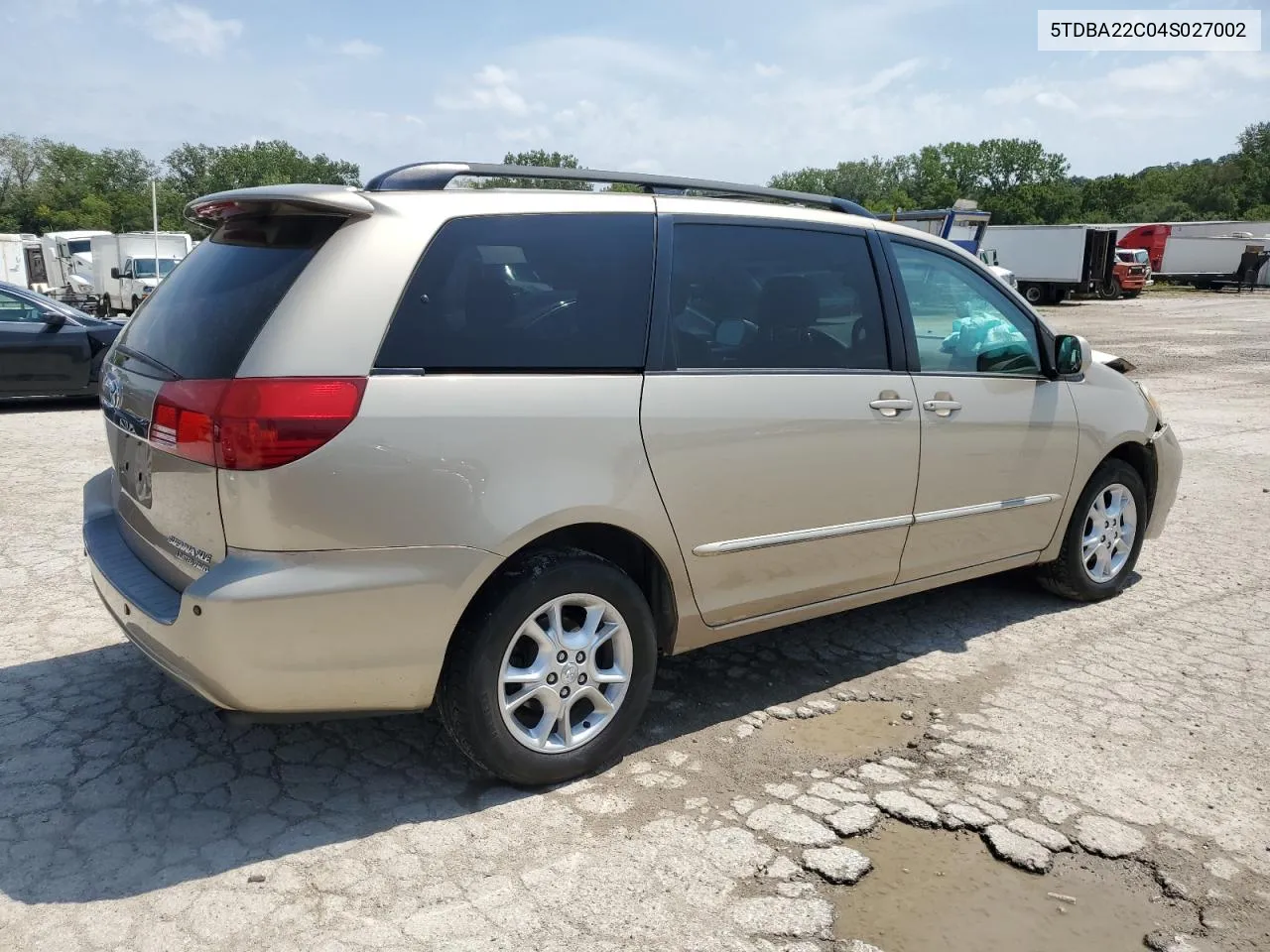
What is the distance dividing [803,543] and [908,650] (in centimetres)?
108

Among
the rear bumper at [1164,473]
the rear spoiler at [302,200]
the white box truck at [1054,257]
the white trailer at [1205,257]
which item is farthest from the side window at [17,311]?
the white trailer at [1205,257]

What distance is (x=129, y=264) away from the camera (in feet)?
95.3

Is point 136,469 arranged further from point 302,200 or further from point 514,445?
point 514,445

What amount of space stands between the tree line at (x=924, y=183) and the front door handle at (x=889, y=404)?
7185 centimetres

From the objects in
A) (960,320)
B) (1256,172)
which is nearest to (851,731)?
(960,320)

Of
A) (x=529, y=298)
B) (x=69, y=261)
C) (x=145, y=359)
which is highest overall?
(x=69, y=261)

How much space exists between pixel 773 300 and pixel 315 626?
6.43 feet

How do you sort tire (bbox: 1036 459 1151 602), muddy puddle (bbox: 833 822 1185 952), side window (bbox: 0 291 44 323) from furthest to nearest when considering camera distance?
side window (bbox: 0 291 44 323), tire (bbox: 1036 459 1151 602), muddy puddle (bbox: 833 822 1185 952)

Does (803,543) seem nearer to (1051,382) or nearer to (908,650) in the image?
(908,650)

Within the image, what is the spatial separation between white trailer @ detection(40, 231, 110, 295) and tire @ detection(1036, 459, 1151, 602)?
3411 centimetres

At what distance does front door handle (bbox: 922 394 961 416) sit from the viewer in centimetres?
404

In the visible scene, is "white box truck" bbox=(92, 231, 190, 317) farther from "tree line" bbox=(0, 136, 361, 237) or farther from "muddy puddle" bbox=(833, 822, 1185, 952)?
"tree line" bbox=(0, 136, 361, 237)

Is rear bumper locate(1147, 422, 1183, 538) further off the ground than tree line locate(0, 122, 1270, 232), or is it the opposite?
tree line locate(0, 122, 1270, 232)

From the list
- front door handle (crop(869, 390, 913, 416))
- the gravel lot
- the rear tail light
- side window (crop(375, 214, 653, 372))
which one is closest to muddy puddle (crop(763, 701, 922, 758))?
the gravel lot
